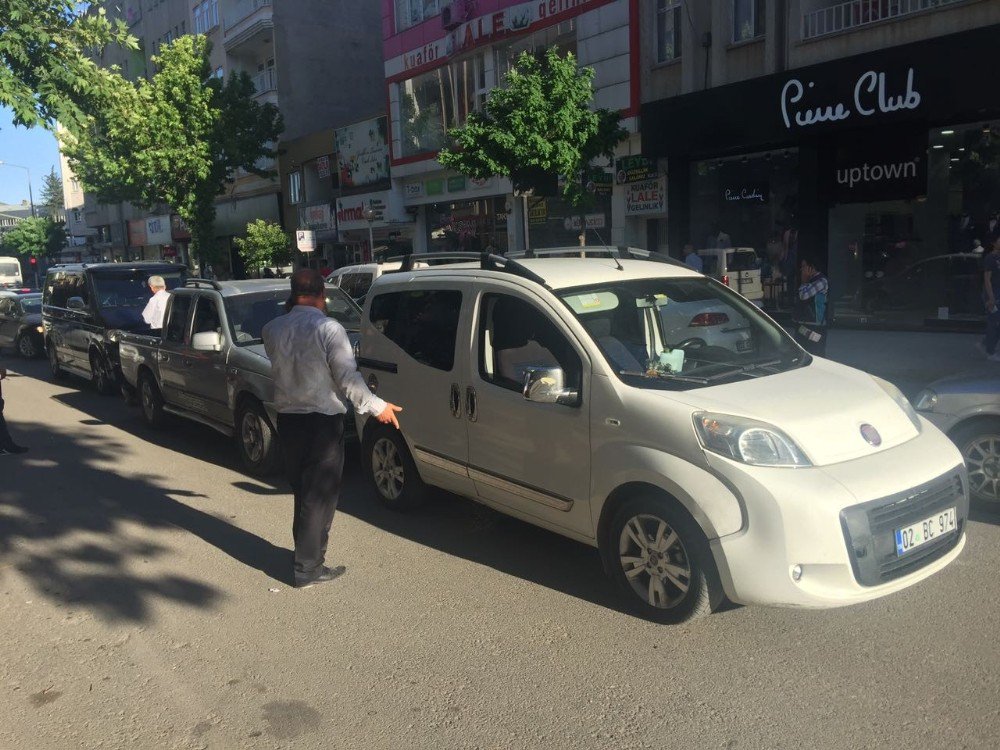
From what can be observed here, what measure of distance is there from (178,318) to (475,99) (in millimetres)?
Result: 14872

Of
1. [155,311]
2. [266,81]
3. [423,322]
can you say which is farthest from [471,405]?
[266,81]

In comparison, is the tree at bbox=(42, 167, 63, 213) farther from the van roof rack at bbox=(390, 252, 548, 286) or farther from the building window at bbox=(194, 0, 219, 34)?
the van roof rack at bbox=(390, 252, 548, 286)

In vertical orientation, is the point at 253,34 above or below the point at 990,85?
above

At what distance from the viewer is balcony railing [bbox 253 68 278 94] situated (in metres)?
33.2

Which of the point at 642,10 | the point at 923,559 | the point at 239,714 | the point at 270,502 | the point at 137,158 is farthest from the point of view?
the point at 137,158

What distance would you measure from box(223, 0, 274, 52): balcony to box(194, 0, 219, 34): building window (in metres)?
1.90

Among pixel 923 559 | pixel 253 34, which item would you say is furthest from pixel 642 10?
pixel 253 34

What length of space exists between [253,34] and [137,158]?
31.5 ft

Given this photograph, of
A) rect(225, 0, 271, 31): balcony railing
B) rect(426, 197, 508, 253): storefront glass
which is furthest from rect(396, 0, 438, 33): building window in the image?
rect(225, 0, 271, 31): balcony railing

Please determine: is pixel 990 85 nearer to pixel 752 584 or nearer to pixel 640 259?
pixel 640 259

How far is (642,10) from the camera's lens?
17438mm

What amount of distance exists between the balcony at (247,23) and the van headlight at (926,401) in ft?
104

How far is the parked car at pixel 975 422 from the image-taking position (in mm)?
5629

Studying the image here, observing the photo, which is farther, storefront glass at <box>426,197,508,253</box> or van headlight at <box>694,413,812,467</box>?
storefront glass at <box>426,197,508,253</box>
